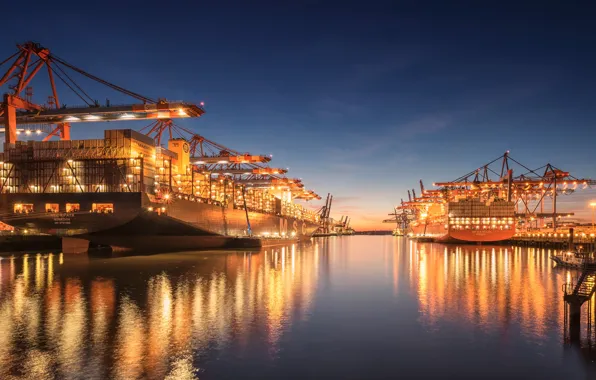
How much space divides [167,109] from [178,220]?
12.9 m

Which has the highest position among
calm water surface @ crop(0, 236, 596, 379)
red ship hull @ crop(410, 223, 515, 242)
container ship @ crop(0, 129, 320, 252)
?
container ship @ crop(0, 129, 320, 252)

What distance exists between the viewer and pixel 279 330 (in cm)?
1399

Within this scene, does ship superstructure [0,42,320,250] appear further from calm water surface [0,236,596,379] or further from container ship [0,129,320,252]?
calm water surface [0,236,596,379]

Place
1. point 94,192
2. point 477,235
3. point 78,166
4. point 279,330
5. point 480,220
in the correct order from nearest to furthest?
1. point 279,330
2. point 94,192
3. point 78,166
4. point 477,235
5. point 480,220

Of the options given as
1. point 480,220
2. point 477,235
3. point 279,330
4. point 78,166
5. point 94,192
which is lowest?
point 477,235

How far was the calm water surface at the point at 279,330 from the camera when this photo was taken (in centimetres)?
1047

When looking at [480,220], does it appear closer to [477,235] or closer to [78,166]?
[477,235]

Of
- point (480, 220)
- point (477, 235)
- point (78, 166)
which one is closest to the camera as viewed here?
point (78, 166)

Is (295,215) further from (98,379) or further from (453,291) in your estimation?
(98,379)

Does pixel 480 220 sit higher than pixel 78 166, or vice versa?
pixel 78 166

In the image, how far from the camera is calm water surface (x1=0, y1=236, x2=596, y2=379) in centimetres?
1047

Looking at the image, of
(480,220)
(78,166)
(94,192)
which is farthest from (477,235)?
(78,166)

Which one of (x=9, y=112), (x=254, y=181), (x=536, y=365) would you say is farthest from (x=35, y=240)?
(x=536, y=365)

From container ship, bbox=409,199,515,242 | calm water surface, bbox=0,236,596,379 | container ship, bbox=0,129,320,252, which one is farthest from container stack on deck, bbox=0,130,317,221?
container ship, bbox=409,199,515,242
